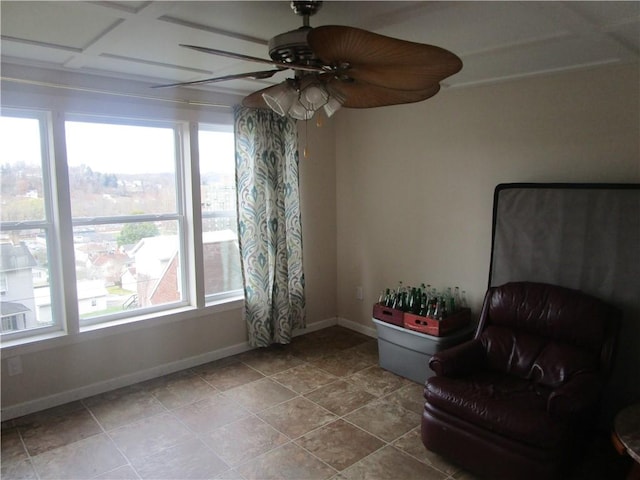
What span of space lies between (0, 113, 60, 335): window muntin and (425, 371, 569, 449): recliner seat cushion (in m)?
2.77

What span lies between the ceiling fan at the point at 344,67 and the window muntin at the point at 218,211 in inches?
73.7

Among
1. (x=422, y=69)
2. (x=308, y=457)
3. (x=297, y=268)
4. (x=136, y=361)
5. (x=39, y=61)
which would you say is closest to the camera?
(x=422, y=69)

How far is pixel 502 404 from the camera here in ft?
7.80

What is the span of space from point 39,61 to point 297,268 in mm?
2641

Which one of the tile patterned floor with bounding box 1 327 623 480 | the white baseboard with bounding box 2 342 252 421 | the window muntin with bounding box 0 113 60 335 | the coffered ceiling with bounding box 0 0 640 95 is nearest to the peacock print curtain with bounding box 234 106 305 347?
the white baseboard with bounding box 2 342 252 421

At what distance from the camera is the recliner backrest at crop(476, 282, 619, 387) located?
2605 millimetres

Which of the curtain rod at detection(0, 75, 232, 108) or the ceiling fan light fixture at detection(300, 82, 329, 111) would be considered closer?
the ceiling fan light fixture at detection(300, 82, 329, 111)

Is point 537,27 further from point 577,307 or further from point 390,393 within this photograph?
point 390,393

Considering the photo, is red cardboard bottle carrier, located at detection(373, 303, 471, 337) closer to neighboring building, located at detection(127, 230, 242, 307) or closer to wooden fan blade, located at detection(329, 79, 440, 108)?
neighboring building, located at detection(127, 230, 242, 307)

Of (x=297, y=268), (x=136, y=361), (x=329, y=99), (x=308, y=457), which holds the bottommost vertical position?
(x=308, y=457)

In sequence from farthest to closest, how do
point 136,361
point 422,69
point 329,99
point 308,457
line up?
point 136,361 < point 308,457 < point 329,99 < point 422,69

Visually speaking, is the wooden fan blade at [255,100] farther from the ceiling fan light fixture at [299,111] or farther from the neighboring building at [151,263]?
the neighboring building at [151,263]

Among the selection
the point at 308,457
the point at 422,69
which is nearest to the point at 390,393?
the point at 308,457

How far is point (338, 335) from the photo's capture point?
4.68 meters
